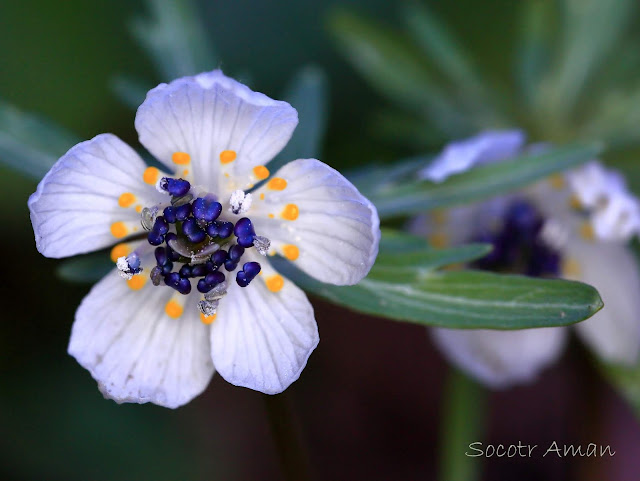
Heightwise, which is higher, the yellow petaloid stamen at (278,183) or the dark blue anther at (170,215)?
the yellow petaloid stamen at (278,183)

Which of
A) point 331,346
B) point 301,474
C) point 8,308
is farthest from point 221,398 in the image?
point 301,474

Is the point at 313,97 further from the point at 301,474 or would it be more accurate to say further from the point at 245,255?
the point at 301,474

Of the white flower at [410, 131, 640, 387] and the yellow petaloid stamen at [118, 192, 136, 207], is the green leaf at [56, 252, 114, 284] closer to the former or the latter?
the yellow petaloid stamen at [118, 192, 136, 207]

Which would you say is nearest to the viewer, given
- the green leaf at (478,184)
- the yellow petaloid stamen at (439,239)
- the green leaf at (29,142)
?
the green leaf at (29,142)

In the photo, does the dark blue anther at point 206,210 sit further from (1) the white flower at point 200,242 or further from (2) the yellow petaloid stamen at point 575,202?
(2) the yellow petaloid stamen at point 575,202

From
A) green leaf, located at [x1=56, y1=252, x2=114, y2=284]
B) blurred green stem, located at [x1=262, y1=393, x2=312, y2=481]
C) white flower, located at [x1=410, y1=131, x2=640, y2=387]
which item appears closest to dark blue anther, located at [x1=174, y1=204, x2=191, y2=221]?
green leaf, located at [x1=56, y1=252, x2=114, y2=284]

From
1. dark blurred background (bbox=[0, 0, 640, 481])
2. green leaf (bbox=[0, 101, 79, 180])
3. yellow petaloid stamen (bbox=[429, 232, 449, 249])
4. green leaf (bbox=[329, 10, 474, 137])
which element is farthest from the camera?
dark blurred background (bbox=[0, 0, 640, 481])

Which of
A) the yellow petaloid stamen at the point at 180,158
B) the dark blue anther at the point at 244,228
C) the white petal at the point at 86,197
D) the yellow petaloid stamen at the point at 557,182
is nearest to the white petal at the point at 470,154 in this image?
the yellow petaloid stamen at the point at 557,182
